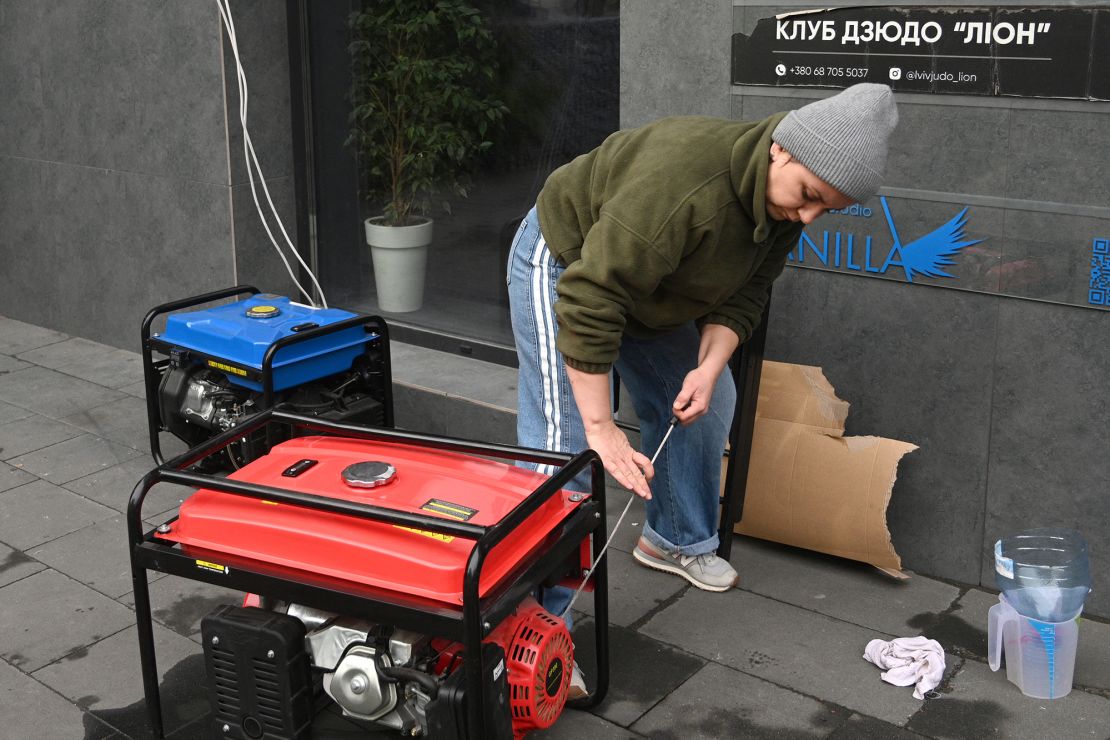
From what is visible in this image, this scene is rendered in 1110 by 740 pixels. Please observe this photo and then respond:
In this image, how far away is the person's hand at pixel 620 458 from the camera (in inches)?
118

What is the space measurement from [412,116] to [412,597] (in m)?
3.50

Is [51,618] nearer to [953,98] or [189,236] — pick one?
[189,236]

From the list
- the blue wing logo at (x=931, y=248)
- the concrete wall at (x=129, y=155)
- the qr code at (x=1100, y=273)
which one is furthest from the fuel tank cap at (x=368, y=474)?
the concrete wall at (x=129, y=155)

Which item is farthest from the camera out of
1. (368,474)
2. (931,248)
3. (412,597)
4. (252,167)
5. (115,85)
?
(115,85)

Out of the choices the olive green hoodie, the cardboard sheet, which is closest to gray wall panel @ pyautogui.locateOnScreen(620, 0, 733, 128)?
the cardboard sheet

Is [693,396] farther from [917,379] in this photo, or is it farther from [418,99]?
[418,99]

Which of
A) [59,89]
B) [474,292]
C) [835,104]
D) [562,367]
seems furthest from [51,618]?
[59,89]

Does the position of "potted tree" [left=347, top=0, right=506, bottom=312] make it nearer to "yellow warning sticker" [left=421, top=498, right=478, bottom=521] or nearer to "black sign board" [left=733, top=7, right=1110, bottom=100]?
"black sign board" [left=733, top=7, right=1110, bottom=100]

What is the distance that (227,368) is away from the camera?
4625mm

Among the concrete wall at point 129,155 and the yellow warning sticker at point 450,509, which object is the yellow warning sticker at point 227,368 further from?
Answer: the yellow warning sticker at point 450,509

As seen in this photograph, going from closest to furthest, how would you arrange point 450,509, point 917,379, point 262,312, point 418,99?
point 450,509 < point 917,379 < point 262,312 < point 418,99

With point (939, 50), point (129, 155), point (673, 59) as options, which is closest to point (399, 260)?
point (129, 155)

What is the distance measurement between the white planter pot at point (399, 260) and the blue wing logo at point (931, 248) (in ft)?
8.49

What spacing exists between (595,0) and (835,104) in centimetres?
233
